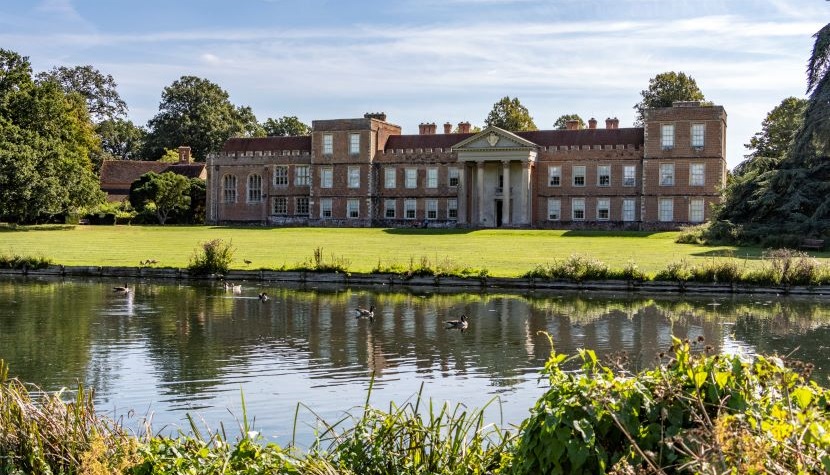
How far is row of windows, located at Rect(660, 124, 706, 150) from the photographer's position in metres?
61.4

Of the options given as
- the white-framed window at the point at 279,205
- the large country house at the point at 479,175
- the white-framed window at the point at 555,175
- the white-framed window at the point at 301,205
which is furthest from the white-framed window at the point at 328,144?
the white-framed window at the point at 555,175

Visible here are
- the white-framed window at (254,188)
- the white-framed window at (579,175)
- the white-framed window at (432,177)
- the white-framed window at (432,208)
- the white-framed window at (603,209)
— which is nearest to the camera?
the white-framed window at (603,209)

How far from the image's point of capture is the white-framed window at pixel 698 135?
201 feet

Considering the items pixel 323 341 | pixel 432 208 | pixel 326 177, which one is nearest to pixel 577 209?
pixel 432 208

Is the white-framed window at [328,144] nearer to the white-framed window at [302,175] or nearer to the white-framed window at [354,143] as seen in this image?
the white-framed window at [354,143]

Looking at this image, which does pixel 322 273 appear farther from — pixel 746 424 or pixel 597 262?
pixel 746 424

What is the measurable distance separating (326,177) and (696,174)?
26.6m

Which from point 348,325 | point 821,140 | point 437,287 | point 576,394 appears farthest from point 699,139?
point 576,394

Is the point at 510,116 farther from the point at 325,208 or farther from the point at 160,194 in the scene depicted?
the point at 160,194

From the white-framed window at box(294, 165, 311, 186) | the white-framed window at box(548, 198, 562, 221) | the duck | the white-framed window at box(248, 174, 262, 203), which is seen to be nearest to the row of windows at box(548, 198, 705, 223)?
the white-framed window at box(548, 198, 562, 221)

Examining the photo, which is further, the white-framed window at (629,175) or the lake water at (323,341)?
the white-framed window at (629,175)

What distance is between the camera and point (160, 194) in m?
71.1

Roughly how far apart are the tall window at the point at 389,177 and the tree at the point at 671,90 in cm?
2242

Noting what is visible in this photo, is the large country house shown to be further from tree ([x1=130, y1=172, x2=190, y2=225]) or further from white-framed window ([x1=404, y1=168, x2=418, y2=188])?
Answer: tree ([x1=130, y1=172, x2=190, y2=225])
